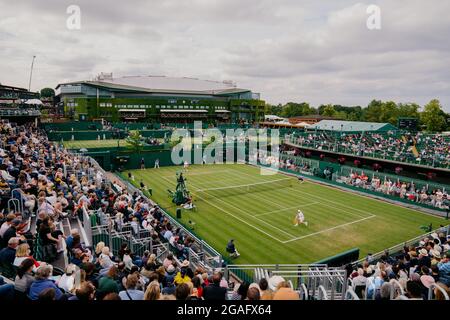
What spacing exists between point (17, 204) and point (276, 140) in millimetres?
55695

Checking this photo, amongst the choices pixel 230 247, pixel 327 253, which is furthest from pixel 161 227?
pixel 327 253

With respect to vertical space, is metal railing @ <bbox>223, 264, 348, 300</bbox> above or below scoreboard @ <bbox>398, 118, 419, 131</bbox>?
below

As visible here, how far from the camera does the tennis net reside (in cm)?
3278

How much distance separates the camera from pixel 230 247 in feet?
62.6

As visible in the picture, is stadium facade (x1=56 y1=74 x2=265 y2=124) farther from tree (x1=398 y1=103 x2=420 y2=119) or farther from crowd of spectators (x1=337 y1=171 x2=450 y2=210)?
crowd of spectators (x1=337 y1=171 x2=450 y2=210)

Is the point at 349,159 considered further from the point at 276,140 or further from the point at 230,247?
the point at 230,247

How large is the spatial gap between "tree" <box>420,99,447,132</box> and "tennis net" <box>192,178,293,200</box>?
253ft

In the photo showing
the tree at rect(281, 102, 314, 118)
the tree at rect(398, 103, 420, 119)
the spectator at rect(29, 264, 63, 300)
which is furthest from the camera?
the tree at rect(281, 102, 314, 118)

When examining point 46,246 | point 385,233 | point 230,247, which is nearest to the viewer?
point 46,246

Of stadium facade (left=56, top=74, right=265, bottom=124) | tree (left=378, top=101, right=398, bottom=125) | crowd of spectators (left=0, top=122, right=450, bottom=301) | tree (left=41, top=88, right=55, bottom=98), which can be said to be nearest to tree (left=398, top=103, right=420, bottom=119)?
tree (left=378, top=101, right=398, bottom=125)

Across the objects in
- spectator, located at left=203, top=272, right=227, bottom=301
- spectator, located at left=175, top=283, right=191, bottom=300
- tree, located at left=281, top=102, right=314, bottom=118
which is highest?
tree, located at left=281, top=102, right=314, bottom=118

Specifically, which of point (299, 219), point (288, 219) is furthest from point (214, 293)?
point (288, 219)

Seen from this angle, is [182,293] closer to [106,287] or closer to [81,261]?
[106,287]

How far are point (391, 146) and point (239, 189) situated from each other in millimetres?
26798
